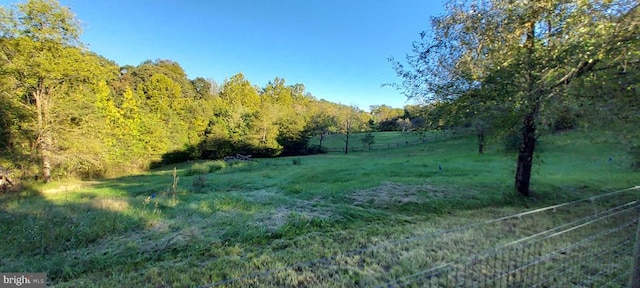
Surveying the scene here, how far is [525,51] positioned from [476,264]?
4382 millimetres

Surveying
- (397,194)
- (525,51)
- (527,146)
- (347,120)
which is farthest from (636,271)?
(347,120)

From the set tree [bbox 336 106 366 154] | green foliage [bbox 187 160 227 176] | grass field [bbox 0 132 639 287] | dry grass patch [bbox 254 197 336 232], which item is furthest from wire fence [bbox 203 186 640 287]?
tree [bbox 336 106 366 154]

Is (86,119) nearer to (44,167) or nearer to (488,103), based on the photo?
(44,167)

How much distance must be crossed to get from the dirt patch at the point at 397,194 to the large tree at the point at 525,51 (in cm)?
245

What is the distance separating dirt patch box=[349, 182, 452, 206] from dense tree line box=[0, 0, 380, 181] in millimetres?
18783

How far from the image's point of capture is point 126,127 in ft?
91.4

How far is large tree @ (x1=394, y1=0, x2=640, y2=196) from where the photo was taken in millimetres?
3773

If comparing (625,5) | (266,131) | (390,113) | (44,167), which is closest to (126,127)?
(44,167)

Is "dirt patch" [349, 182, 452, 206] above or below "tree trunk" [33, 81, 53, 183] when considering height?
below

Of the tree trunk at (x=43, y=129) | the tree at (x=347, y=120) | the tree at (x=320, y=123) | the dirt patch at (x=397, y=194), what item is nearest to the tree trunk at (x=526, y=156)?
the dirt patch at (x=397, y=194)

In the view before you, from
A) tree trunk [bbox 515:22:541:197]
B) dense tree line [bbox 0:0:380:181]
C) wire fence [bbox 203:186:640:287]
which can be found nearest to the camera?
wire fence [bbox 203:186:640:287]

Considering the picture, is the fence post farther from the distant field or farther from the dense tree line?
the distant field

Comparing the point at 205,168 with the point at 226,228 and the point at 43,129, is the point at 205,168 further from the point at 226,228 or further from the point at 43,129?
the point at 226,228

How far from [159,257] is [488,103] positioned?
7.10m
